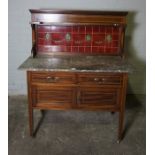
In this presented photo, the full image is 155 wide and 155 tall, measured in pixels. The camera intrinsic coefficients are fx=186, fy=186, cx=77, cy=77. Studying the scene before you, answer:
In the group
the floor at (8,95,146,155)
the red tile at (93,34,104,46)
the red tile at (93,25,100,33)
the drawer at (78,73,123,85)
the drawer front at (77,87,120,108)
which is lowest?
the floor at (8,95,146,155)

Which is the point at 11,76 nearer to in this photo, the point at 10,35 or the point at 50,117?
the point at 10,35

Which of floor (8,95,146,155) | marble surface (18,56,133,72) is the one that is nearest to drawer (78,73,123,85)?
marble surface (18,56,133,72)

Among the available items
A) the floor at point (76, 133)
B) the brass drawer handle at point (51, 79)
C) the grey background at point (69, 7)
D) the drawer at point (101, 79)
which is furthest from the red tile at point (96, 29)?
the floor at point (76, 133)

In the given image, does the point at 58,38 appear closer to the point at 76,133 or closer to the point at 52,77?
the point at 52,77

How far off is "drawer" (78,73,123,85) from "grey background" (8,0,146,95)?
73cm

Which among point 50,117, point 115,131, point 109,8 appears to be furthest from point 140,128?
point 109,8

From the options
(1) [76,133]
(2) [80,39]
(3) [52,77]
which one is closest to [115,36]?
(2) [80,39]

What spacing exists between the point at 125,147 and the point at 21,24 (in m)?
2.14

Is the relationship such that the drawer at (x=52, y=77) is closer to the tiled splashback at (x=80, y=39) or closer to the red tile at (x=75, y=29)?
the tiled splashback at (x=80, y=39)

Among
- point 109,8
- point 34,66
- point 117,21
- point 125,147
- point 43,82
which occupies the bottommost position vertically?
point 125,147

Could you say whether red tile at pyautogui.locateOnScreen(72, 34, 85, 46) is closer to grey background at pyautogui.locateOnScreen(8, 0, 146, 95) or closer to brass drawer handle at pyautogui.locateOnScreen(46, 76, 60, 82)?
grey background at pyautogui.locateOnScreen(8, 0, 146, 95)

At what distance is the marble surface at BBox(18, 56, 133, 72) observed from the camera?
6.07ft

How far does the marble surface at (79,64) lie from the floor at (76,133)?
79 cm

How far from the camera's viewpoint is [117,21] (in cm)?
233
